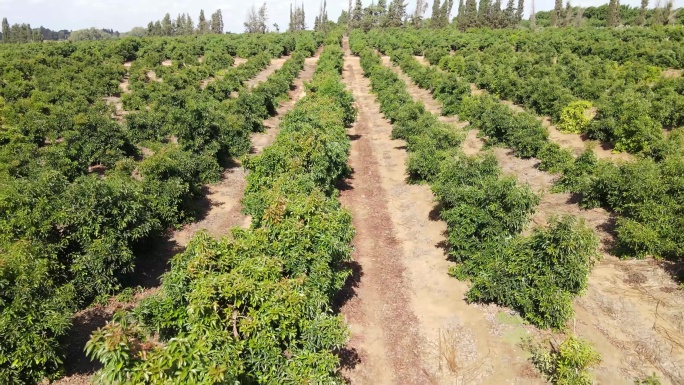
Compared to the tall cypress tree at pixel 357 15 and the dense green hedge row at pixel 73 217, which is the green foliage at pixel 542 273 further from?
the tall cypress tree at pixel 357 15

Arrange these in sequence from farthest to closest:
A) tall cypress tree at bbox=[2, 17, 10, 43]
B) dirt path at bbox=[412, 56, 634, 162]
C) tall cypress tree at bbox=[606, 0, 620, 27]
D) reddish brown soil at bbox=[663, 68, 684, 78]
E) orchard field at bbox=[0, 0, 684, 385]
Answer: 1. tall cypress tree at bbox=[2, 17, 10, 43]
2. tall cypress tree at bbox=[606, 0, 620, 27]
3. reddish brown soil at bbox=[663, 68, 684, 78]
4. dirt path at bbox=[412, 56, 634, 162]
5. orchard field at bbox=[0, 0, 684, 385]

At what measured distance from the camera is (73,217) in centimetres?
1672

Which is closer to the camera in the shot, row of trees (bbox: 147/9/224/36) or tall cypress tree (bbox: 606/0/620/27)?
tall cypress tree (bbox: 606/0/620/27)

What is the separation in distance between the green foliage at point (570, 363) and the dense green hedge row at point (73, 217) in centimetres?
1598

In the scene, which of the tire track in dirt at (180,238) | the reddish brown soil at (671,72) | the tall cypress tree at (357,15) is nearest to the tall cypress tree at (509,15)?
the tall cypress tree at (357,15)

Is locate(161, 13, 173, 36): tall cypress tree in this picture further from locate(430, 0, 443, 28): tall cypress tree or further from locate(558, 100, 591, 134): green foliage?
locate(558, 100, 591, 134): green foliage

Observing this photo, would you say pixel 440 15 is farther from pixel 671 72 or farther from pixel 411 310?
pixel 411 310

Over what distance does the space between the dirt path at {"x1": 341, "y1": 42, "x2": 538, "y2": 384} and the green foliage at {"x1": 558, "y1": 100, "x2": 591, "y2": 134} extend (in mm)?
17797

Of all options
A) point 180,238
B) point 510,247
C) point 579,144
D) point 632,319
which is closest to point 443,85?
point 579,144

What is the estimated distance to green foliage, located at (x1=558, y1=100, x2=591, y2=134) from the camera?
37750 mm

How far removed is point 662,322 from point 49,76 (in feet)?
210

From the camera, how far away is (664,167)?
21844mm

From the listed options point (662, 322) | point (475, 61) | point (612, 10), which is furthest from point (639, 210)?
point (612, 10)

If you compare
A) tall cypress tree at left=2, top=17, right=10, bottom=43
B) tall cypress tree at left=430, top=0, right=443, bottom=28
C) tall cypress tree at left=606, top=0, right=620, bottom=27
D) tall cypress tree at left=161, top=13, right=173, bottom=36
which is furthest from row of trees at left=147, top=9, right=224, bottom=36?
tall cypress tree at left=606, top=0, right=620, bottom=27
